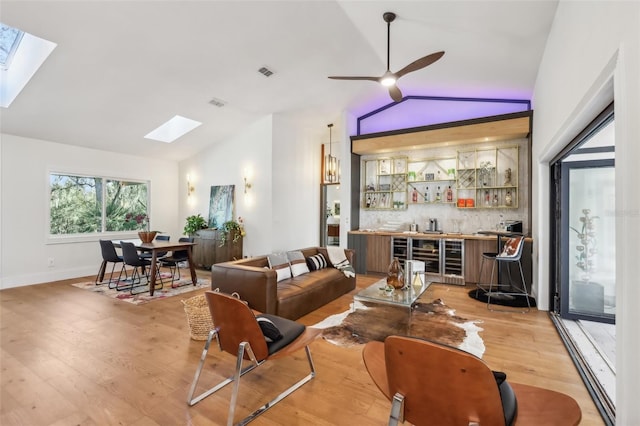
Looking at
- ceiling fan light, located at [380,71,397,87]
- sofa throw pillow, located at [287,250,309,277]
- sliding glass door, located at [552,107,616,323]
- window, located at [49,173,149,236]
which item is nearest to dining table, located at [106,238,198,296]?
window, located at [49,173,149,236]

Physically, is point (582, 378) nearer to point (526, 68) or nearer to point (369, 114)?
point (526, 68)

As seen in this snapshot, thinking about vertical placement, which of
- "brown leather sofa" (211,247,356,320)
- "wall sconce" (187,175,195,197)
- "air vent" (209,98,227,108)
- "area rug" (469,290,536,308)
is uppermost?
"air vent" (209,98,227,108)

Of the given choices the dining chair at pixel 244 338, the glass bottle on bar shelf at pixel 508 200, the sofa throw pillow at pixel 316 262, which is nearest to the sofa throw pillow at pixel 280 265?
the sofa throw pillow at pixel 316 262

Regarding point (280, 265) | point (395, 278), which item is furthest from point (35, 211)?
point (395, 278)

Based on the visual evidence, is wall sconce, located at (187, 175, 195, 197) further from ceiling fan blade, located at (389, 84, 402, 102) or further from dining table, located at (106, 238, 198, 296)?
ceiling fan blade, located at (389, 84, 402, 102)

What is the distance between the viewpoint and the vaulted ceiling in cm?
347

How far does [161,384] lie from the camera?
240 centimetres

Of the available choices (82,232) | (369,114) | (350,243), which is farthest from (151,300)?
(369,114)

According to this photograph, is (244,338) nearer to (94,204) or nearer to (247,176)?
(247,176)

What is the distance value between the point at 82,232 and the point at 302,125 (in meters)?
5.35

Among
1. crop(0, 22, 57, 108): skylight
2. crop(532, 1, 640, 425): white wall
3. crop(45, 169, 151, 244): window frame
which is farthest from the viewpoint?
crop(45, 169, 151, 244): window frame

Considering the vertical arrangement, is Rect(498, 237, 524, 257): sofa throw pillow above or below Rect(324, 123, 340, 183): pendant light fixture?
below

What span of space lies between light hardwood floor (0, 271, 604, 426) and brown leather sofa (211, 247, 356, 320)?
0.26m

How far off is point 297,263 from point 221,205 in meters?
3.65
